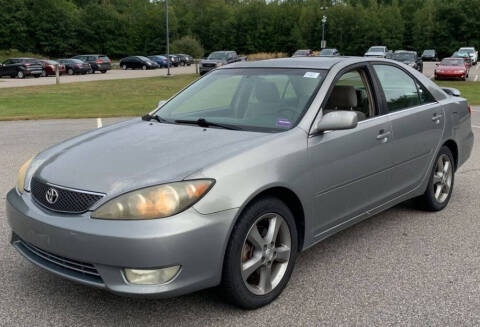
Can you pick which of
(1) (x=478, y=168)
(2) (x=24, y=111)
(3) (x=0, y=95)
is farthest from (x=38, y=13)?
(1) (x=478, y=168)

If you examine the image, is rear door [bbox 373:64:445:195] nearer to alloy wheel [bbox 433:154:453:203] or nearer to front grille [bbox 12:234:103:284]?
alloy wheel [bbox 433:154:453:203]

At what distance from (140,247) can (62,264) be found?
23.3 inches

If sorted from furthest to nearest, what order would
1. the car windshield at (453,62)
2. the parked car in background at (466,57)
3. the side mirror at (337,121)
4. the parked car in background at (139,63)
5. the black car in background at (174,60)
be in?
the black car in background at (174,60) < the parked car in background at (139,63) < the parked car in background at (466,57) < the car windshield at (453,62) < the side mirror at (337,121)

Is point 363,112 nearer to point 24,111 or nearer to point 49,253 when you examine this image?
point 49,253

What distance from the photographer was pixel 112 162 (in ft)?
10.7

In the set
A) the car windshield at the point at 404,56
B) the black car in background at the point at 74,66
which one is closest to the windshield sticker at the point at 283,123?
the car windshield at the point at 404,56

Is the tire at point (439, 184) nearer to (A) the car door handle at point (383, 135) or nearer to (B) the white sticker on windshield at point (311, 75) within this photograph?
(A) the car door handle at point (383, 135)

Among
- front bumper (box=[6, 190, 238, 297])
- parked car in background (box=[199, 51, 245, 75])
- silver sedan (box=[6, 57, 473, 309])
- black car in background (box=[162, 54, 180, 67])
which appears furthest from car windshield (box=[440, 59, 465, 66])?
black car in background (box=[162, 54, 180, 67])

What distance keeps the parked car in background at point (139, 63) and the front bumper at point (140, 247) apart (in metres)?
51.9

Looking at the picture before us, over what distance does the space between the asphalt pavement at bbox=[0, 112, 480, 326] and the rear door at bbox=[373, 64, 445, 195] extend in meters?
0.55

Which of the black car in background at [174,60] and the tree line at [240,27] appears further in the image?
the tree line at [240,27]

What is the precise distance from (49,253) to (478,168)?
6.23m

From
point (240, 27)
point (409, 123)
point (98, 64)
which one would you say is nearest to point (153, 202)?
point (409, 123)

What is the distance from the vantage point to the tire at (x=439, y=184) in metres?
5.20
